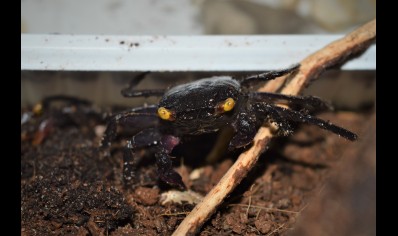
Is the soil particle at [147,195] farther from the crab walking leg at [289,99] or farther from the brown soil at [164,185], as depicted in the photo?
the crab walking leg at [289,99]

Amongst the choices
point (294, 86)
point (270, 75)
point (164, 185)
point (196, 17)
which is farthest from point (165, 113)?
point (196, 17)

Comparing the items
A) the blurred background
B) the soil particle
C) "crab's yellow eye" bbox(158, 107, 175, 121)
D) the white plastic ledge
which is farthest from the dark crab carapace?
the blurred background

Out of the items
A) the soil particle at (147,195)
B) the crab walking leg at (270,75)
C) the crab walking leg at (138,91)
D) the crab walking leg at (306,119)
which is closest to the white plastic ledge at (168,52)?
the crab walking leg at (138,91)

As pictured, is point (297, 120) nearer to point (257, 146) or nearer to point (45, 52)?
point (257, 146)

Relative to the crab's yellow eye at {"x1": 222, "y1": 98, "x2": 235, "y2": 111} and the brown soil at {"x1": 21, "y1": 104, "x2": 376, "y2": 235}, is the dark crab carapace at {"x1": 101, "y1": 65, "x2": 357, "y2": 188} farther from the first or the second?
the brown soil at {"x1": 21, "y1": 104, "x2": 376, "y2": 235}

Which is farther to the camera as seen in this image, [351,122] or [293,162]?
[351,122]
